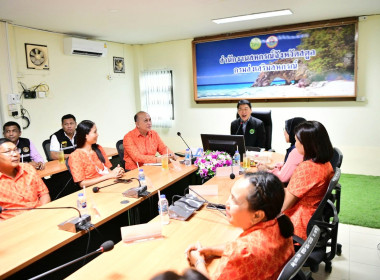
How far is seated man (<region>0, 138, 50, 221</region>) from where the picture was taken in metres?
2.17

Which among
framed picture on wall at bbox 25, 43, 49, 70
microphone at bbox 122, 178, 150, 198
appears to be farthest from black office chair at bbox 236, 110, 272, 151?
framed picture on wall at bbox 25, 43, 49, 70

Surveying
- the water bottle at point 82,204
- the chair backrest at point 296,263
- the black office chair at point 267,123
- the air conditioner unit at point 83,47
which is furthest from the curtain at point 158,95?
the chair backrest at point 296,263

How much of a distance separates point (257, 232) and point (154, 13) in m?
3.67

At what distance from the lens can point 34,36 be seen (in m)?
4.66

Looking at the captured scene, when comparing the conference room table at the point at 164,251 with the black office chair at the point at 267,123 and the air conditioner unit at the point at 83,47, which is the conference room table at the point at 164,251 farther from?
the air conditioner unit at the point at 83,47

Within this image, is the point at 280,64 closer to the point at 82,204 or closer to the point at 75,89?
the point at 75,89

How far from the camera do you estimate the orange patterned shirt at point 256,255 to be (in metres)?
1.13

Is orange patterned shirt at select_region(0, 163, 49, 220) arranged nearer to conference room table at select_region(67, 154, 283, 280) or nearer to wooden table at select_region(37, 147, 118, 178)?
wooden table at select_region(37, 147, 118, 178)

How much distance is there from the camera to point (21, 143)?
374cm

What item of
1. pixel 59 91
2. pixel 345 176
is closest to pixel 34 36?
pixel 59 91

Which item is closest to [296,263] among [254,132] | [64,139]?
[254,132]

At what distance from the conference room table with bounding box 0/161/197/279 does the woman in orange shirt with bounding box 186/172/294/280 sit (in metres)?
0.97

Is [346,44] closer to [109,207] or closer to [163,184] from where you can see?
[163,184]

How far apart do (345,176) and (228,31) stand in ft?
10.8
